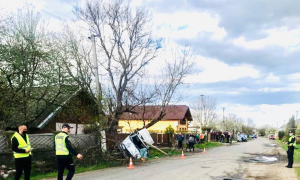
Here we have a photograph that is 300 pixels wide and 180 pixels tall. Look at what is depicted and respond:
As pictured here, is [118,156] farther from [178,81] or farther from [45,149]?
[178,81]

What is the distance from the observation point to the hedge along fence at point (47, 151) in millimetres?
11546

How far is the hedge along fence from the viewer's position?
1155cm

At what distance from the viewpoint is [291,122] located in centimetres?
5950

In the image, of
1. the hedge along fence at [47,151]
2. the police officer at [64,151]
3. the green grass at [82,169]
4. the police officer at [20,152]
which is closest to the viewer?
the police officer at [64,151]

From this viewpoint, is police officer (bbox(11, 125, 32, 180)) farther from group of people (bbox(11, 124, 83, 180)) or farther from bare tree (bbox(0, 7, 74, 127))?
bare tree (bbox(0, 7, 74, 127))

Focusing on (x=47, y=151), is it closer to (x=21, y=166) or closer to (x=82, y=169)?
(x=82, y=169)

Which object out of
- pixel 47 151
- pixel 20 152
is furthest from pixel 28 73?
pixel 20 152

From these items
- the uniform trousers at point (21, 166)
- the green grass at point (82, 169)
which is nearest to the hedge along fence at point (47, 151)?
the green grass at point (82, 169)

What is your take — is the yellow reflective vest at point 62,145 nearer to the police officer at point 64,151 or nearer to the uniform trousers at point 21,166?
the police officer at point 64,151

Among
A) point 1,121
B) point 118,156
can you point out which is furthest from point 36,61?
point 118,156

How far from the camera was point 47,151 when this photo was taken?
13.0 meters

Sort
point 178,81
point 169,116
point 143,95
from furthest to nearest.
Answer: point 169,116 < point 178,81 < point 143,95

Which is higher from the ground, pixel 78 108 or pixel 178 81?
pixel 178 81

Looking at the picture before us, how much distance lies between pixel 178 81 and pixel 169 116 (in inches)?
876
